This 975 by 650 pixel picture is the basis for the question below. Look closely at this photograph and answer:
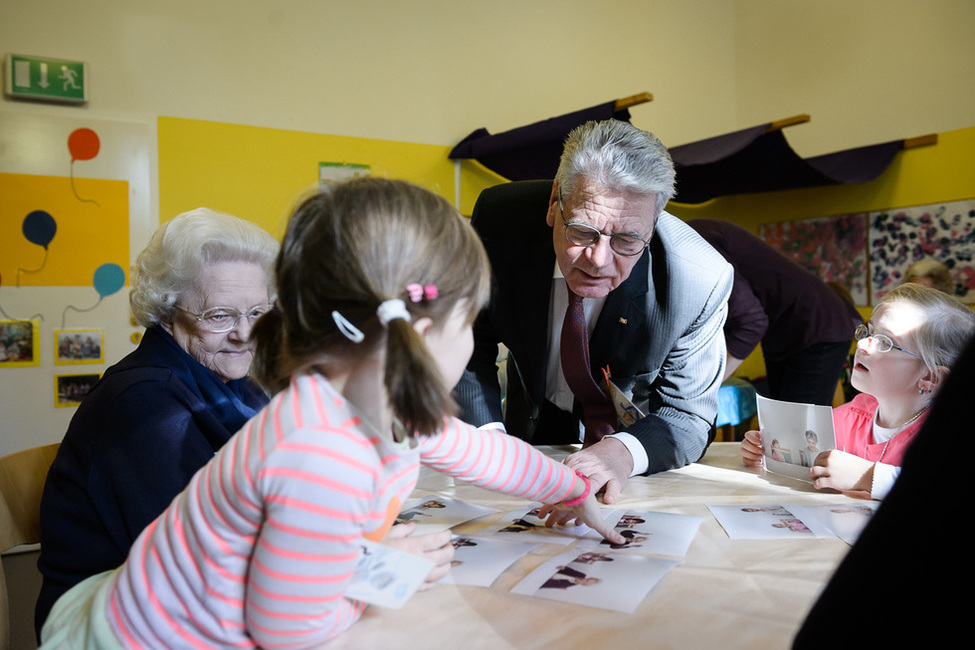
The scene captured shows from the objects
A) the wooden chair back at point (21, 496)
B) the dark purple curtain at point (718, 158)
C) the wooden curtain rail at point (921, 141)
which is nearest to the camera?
the wooden chair back at point (21, 496)

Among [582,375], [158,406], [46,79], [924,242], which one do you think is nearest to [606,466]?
[582,375]

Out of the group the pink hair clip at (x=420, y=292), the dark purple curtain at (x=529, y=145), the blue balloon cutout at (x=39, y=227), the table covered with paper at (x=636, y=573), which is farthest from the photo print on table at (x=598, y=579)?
the blue balloon cutout at (x=39, y=227)

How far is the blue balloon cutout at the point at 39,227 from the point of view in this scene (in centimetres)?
356

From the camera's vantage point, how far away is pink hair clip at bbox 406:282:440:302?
2.76 ft

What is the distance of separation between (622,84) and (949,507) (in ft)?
18.2

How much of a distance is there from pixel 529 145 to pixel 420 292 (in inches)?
137

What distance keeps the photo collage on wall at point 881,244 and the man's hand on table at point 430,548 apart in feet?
16.0

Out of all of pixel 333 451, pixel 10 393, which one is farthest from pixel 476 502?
pixel 10 393

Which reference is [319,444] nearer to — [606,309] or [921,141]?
→ [606,309]

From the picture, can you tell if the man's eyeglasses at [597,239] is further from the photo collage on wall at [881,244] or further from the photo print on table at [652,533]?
the photo collage on wall at [881,244]

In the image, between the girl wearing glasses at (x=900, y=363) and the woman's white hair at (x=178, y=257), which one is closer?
the woman's white hair at (x=178, y=257)

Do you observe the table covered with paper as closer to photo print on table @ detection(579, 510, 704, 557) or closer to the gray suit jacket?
photo print on table @ detection(579, 510, 704, 557)

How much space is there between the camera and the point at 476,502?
1460 millimetres

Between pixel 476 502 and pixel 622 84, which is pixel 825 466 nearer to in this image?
pixel 476 502
